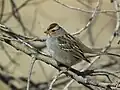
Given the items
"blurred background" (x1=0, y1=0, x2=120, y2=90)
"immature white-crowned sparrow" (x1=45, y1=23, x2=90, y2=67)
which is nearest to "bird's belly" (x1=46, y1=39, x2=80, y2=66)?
"immature white-crowned sparrow" (x1=45, y1=23, x2=90, y2=67)

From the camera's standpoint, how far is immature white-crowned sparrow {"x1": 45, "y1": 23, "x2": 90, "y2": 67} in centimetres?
217

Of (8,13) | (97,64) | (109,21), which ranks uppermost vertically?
(8,13)

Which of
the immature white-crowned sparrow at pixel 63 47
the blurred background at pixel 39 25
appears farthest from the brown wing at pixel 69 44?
the blurred background at pixel 39 25

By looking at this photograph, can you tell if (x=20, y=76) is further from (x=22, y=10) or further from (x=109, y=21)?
(x=109, y=21)

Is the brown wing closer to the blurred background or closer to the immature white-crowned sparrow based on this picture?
the immature white-crowned sparrow

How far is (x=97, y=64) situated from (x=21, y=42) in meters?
1.60

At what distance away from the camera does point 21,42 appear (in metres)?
1.84

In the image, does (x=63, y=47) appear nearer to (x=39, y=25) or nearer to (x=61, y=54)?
(x=61, y=54)

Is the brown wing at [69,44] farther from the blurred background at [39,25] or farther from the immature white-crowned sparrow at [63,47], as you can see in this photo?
the blurred background at [39,25]

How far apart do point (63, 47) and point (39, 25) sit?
118 cm

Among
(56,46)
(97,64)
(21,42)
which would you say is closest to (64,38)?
(56,46)

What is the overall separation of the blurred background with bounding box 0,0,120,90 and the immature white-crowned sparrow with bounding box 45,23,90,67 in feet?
3.61

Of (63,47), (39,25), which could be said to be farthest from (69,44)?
(39,25)

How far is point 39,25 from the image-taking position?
11.0 feet
